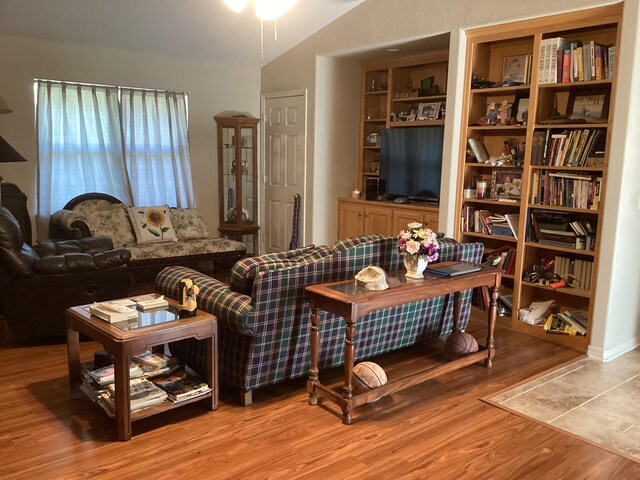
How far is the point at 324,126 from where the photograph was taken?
640 centimetres

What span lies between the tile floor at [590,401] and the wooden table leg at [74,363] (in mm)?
2386

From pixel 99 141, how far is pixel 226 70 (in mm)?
1907

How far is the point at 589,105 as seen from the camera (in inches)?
172

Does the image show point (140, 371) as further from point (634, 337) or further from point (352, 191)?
point (352, 191)

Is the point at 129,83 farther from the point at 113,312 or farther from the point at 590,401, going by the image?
the point at 590,401

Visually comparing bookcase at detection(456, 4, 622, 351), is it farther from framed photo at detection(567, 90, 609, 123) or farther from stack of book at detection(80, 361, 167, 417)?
stack of book at detection(80, 361, 167, 417)

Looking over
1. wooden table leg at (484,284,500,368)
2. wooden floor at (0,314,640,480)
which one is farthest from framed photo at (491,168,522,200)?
wooden floor at (0,314,640,480)

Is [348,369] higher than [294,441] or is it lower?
higher

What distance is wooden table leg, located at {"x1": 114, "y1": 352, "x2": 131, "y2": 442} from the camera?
2.72 meters

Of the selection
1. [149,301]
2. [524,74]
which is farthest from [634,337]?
[149,301]

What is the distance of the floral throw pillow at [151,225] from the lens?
622cm

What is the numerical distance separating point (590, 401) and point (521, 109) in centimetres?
245

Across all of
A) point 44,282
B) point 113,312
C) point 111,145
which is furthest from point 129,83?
point 113,312

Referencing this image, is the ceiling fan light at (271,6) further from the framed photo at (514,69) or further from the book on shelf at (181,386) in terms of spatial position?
the book on shelf at (181,386)
